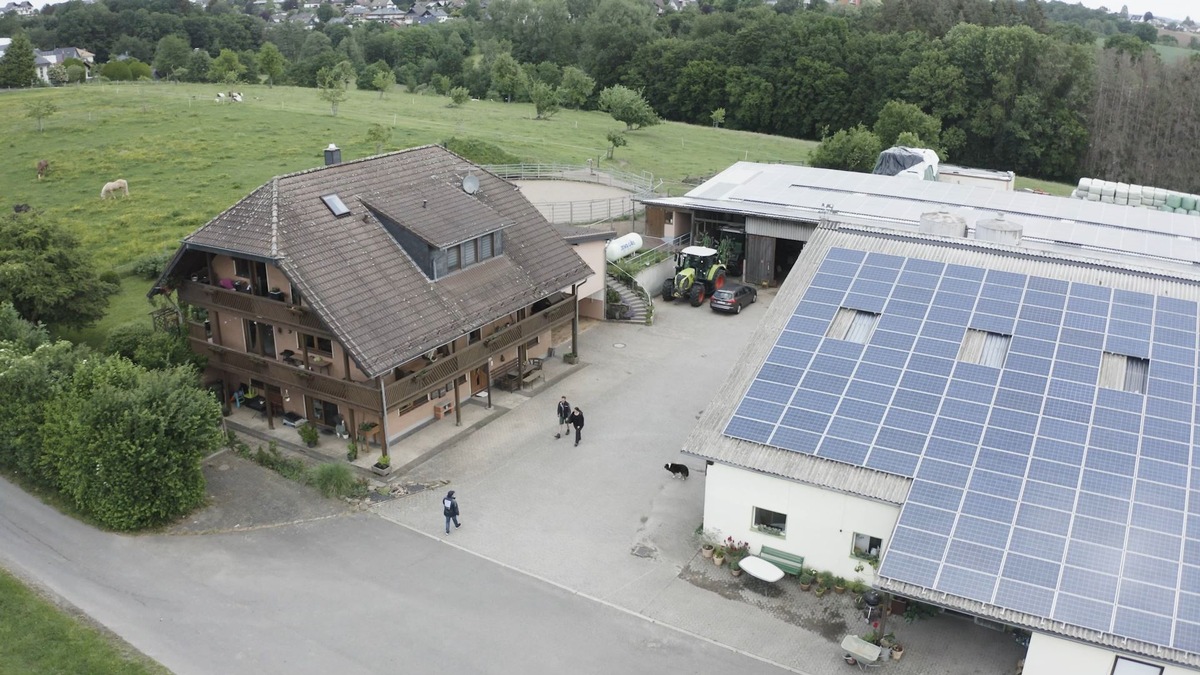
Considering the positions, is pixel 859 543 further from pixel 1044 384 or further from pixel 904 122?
pixel 904 122

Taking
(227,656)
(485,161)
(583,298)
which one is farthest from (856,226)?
(485,161)

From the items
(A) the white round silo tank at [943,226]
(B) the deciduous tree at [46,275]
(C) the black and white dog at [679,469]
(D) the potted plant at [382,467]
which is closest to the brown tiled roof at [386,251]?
(D) the potted plant at [382,467]

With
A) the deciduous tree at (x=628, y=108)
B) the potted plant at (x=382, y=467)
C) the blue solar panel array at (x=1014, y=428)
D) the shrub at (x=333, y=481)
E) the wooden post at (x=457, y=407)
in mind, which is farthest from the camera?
the deciduous tree at (x=628, y=108)

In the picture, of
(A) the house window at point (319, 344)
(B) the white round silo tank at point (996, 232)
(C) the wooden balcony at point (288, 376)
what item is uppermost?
(B) the white round silo tank at point (996, 232)

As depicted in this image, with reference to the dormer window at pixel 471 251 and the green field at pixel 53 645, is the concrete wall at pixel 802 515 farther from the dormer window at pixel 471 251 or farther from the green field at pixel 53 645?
the green field at pixel 53 645

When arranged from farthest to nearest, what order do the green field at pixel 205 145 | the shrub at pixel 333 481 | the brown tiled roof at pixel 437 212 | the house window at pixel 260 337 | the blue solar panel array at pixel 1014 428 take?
the green field at pixel 205 145 → the house window at pixel 260 337 → the brown tiled roof at pixel 437 212 → the shrub at pixel 333 481 → the blue solar panel array at pixel 1014 428

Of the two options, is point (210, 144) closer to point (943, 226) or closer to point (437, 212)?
point (437, 212)

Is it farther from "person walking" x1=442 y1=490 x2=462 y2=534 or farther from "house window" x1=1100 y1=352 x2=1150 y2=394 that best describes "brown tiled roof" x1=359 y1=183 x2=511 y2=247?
"house window" x1=1100 y1=352 x2=1150 y2=394
